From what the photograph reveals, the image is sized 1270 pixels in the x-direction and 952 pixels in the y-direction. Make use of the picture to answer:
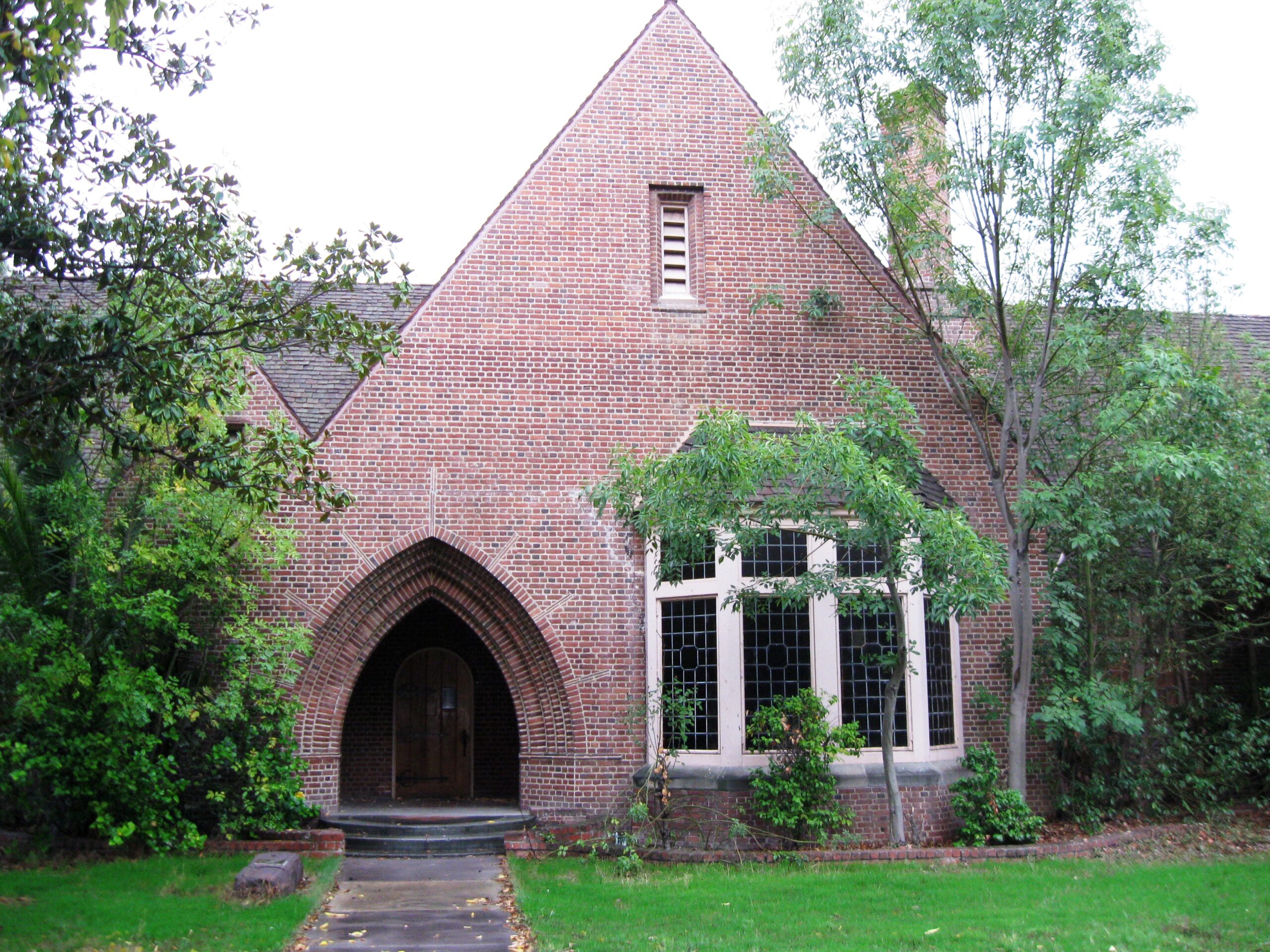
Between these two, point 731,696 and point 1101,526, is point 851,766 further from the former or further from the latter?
point 1101,526

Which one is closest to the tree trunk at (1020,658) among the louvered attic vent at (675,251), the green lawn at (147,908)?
the louvered attic vent at (675,251)

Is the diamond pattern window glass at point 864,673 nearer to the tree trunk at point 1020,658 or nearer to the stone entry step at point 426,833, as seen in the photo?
the tree trunk at point 1020,658

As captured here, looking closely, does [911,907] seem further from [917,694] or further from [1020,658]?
[1020,658]

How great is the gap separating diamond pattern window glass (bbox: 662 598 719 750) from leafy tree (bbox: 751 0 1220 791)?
357 cm

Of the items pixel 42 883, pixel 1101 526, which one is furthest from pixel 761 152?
pixel 42 883

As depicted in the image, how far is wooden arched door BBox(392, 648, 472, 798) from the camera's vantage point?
56.5 feet

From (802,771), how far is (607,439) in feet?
15.4

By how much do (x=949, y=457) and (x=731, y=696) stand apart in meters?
4.45

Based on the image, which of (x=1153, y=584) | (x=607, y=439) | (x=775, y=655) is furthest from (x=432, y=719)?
(x=1153, y=584)

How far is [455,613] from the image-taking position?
1452cm

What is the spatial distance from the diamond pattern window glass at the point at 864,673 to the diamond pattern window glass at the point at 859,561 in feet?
1.99

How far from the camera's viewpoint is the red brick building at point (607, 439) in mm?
13539

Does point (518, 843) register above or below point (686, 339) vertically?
below

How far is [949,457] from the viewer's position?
592 inches
